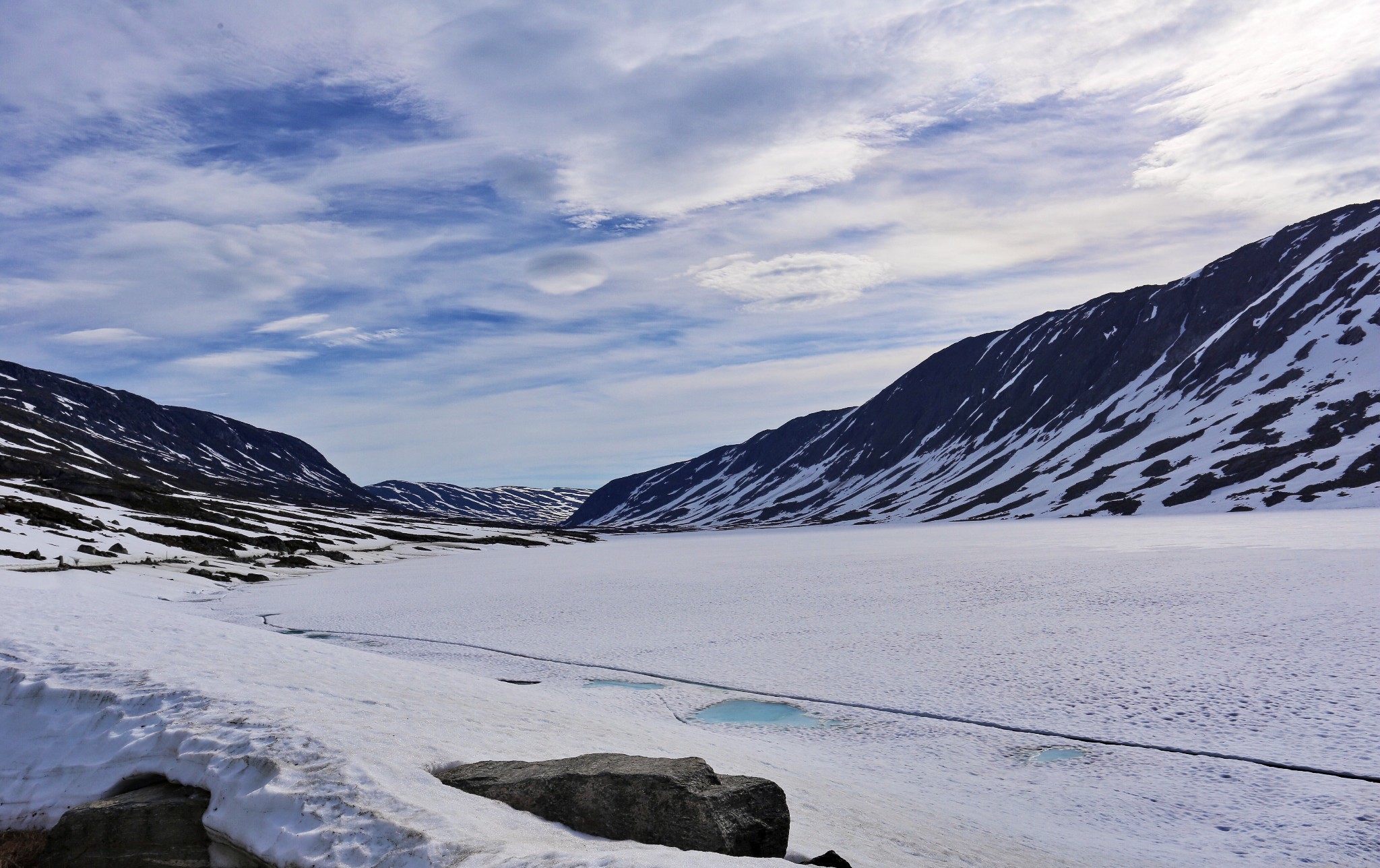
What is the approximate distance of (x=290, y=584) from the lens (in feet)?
173

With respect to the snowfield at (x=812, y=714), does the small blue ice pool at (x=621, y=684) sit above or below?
below

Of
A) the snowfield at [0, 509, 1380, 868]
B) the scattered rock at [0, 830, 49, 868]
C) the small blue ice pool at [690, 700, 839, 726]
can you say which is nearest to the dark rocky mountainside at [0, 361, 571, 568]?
the snowfield at [0, 509, 1380, 868]

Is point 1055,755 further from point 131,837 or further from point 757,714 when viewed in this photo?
point 131,837

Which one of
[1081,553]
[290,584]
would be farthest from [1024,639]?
[290,584]

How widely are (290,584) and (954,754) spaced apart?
5076cm

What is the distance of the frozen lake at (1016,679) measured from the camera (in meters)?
9.88

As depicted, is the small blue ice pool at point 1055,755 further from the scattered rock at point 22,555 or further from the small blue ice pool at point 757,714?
the scattered rock at point 22,555

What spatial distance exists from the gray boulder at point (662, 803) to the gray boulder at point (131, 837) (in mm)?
2900

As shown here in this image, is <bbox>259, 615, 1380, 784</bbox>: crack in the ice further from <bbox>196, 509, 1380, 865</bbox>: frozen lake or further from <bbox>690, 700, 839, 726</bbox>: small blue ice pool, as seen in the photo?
<bbox>690, 700, 839, 726</bbox>: small blue ice pool

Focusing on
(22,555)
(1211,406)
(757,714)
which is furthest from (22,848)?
(1211,406)

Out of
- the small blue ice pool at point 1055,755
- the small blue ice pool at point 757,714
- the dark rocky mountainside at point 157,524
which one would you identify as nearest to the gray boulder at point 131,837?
the small blue ice pool at point 757,714

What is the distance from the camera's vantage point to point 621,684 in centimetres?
1891

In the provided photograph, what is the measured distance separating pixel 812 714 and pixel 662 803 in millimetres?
8802

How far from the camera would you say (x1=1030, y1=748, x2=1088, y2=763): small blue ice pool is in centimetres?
1237
